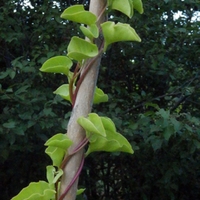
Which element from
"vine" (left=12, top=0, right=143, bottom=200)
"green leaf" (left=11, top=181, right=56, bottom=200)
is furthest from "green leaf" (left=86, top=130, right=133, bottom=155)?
"green leaf" (left=11, top=181, right=56, bottom=200)

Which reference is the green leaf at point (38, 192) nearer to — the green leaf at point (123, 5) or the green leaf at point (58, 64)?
the green leaf at point (58, 64)

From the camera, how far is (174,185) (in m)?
3.13

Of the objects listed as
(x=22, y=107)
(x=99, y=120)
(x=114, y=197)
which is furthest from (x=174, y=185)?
(x=99, y=120)

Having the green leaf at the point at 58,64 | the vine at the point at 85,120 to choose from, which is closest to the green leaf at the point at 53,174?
the vine at the point at 85,120

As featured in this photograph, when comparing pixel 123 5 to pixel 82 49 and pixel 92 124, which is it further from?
pixel 92 124

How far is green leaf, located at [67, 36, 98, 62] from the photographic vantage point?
0.80m

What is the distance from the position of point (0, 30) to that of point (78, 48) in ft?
7.57

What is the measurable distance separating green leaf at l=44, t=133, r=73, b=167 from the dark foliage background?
1692mm

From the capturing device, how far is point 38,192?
2.69 feet

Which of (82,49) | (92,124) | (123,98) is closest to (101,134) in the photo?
(92,124)

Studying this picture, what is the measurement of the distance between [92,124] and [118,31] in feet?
0.55

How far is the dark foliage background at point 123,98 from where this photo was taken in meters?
2.66

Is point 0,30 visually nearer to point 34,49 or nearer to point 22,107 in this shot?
point 34,49

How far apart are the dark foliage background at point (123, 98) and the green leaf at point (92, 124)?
1725 millimetres
